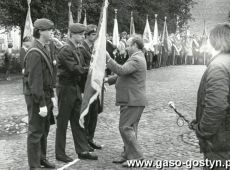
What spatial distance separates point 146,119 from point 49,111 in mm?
4694

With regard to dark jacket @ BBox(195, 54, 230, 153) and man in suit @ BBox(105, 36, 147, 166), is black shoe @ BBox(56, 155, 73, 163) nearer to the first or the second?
man in suit @ BBox(105, 36, 147, 166)

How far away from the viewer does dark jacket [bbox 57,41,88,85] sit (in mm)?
6820

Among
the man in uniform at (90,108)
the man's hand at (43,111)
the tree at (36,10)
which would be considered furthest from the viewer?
the tree at (36,10)

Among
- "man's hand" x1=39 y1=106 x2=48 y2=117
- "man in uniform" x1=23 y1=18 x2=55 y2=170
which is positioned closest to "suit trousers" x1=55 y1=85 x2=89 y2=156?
"man in uniform" x1=23 y1=18 x2=55 y2=170

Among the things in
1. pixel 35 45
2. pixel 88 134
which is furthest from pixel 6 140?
pixel 35 45

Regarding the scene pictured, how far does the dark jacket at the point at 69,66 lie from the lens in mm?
6820

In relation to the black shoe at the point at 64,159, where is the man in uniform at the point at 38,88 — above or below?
above

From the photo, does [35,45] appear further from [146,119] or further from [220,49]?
[146,119]

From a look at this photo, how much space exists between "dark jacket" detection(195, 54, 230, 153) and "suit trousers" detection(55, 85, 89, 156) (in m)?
3.03

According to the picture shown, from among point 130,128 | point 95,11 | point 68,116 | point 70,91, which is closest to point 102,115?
point 68,116

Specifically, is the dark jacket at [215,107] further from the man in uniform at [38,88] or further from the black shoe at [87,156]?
the black shoe at [87,156]

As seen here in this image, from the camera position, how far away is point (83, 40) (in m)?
7.67

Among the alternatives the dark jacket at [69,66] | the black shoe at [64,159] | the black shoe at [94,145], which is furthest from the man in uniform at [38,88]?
the black shoe at [94,145]

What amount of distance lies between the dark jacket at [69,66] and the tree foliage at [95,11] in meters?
14.9
